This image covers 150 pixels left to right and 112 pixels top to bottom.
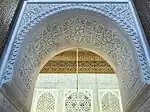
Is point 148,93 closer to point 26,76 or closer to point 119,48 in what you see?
point 119,48

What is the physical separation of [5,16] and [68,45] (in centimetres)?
90

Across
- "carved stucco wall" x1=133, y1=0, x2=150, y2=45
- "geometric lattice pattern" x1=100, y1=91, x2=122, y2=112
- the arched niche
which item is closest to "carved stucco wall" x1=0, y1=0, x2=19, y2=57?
the arched niche

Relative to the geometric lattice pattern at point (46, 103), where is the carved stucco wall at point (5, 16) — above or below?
below

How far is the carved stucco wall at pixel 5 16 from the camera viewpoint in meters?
1.60

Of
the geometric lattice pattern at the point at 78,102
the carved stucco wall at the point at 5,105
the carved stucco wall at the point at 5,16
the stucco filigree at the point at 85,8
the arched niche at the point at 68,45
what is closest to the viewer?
the carved stucco wall at the point at 5,105

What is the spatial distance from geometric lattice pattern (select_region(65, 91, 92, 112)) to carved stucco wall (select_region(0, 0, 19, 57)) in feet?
8.03

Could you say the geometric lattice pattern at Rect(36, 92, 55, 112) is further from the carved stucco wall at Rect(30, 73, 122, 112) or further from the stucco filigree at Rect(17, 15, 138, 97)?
the stucco filigree at Rect(17, 15, 138, 97)

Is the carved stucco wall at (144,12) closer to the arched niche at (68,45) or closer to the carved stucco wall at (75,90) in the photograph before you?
the arched niche at (68,45)

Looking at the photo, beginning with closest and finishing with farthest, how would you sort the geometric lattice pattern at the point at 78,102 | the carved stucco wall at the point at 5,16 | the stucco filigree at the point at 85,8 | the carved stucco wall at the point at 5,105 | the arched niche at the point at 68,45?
the carved stucco wall at the point at 5,105 < the carved stucco wall at the point at 5,16 < the arched niche at the point at 68,45 < the stucco filigree at the point at 85,8 < the geometric lattice pattern at the point at 78,102

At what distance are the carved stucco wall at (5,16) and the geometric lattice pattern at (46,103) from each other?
241cm

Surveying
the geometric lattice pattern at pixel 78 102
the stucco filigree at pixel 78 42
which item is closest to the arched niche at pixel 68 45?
the stucco filigree at pixel 78 42

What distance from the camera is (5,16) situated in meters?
1.68

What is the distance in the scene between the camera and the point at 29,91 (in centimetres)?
201

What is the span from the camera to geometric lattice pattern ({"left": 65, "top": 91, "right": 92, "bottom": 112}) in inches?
152
